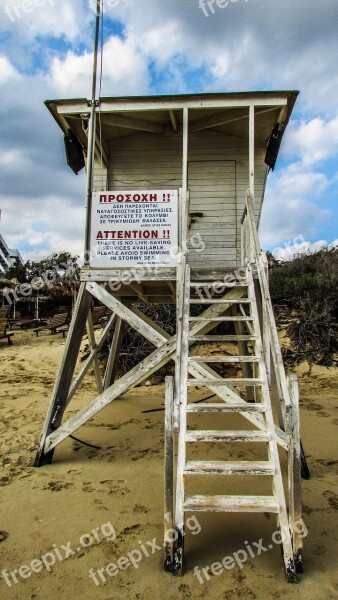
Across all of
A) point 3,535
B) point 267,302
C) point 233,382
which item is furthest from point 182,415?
point 3,535

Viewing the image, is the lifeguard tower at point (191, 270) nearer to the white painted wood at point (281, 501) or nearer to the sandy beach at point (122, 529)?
the white painted wood at point (281, 501)

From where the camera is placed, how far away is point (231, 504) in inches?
141

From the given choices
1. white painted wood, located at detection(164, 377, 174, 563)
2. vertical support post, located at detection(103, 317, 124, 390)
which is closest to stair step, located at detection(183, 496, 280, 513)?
white painted wood, located at detection(164, 377, 174, 563)

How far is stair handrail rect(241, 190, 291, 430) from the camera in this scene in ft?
13.3

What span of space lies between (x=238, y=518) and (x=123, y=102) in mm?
5911

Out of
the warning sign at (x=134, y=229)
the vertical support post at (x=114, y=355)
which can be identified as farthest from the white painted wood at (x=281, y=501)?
the vertical support post at (x=114, y=355)

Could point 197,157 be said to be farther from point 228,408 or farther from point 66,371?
point 228,408

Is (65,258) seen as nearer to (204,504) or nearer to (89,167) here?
(89,167)

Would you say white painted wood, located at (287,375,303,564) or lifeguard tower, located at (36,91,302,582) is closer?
white painted wood, located at (287,375,303,564)

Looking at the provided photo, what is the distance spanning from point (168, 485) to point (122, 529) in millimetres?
1095

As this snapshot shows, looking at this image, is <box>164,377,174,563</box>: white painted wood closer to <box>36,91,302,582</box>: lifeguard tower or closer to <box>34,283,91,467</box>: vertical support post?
<box>36,91,302,582</box>: lifeguard tower

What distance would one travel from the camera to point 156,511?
183 inches

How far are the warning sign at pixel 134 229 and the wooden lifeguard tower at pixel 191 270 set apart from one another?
16 mm

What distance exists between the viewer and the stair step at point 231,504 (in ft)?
11.7
